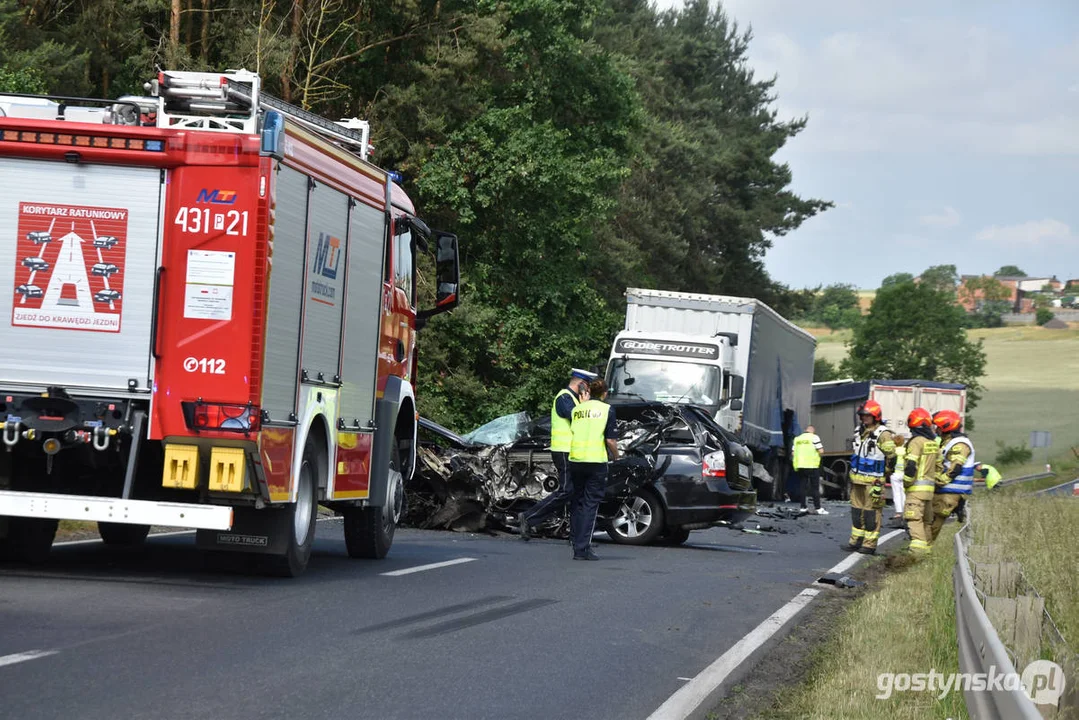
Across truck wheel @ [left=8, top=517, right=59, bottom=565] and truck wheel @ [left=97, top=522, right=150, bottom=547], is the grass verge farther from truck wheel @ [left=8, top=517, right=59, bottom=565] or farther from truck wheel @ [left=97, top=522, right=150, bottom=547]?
truck wheel @ [left=97, top=522, right=150, bottom=547]

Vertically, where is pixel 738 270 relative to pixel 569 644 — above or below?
above

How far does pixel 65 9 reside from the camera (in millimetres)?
31422

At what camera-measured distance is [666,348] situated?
26.0 metres

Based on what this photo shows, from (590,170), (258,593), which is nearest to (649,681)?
(258,593)

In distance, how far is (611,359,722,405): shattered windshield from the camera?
25.5 metres

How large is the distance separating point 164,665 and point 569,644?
251cm

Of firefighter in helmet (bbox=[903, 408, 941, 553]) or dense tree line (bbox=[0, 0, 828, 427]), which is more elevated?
dense tree line (bbox=[0, 0, 828, 427])

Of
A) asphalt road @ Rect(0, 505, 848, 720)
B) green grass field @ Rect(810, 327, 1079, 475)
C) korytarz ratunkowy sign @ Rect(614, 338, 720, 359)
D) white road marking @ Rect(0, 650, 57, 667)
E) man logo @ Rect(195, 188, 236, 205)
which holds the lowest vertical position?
asphalt road @ Rect(0, 505, 848, 720)

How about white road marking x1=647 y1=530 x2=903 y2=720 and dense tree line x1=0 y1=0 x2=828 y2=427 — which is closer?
white road marking x1=647 y1=530 x2=903 y2=720

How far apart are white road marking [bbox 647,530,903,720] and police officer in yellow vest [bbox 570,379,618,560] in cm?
289

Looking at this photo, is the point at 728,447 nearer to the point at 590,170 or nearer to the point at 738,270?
the point at 590,170

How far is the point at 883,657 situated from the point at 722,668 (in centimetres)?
108

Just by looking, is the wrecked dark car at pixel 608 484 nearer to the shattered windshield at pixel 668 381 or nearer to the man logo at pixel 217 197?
the man logo at pixel 217 197

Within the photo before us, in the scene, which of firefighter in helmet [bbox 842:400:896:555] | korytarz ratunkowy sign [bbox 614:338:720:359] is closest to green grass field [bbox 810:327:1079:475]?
korytarz ratunkowy sign [bbox 614:338:720:359]
